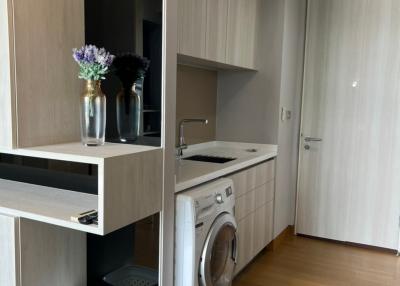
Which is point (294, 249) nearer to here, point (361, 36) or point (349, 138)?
point (349, 138)

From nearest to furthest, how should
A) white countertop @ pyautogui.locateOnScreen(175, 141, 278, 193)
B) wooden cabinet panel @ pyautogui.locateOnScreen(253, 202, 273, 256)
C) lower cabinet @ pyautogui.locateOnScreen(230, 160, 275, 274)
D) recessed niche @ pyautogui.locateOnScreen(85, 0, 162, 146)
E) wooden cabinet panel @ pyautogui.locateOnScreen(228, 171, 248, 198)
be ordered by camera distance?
recessed niche @ pyautogui.locateOnScreen(85, 0, 162, 146)
white countertop @ pyautogui.locateOnScreen(175, 141, 278, 193)
wooden cabinet panel @ pyautogui.locateOnScreen(228, 171, 248, 198)
lower cabinet @ pyautogui.locateOnScreen(230, 160, 275, 274)
wooden cabinet panel @ pyautogui.locateOnScreen(253, 202, 273, 256)

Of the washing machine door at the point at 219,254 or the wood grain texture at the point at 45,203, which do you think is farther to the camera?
the washing machine door at the point at 219,254

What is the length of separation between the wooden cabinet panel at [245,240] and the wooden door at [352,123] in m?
1.05

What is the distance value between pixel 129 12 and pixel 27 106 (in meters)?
0.59

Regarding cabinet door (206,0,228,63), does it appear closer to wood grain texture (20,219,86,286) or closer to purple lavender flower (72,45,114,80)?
purple lavender flower (72,45,114,80)

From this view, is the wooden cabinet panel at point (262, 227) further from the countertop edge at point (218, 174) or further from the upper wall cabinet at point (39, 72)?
the upper wall cabinet at point (39, 72)

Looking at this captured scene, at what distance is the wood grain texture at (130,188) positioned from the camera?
4.58 feet

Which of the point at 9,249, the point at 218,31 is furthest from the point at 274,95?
the point at 9,249

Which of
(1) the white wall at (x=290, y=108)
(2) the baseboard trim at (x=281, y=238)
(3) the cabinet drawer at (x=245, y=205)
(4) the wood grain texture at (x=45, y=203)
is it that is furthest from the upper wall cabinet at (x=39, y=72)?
(2) the baseboard trim at (x=281, y=238)

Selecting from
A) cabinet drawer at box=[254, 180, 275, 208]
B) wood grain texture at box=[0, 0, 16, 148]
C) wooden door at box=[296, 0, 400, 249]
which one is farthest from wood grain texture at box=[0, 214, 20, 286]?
wooden door at box=[296, 0, 400, 249]

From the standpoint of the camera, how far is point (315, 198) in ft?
11.8

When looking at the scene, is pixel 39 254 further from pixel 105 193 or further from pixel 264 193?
pixel 264 193

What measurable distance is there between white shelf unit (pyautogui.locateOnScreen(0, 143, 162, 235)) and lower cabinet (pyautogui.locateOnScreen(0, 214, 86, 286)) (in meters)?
0.09

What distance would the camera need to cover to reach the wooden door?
3240 mm
